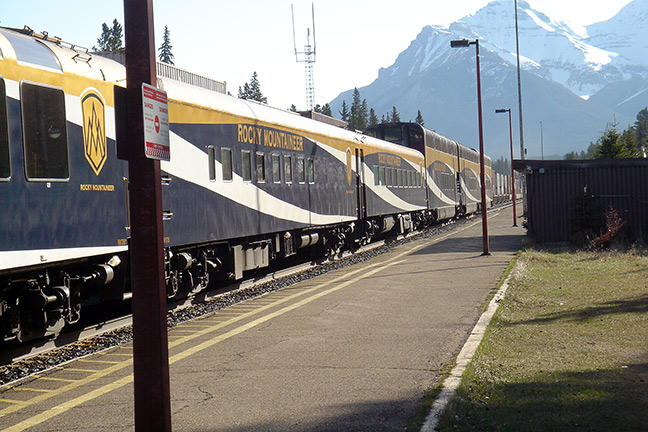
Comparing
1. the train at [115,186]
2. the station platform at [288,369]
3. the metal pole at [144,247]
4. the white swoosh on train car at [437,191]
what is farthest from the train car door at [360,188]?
the metal pole at [144,247]

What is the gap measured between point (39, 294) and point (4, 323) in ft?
1.64

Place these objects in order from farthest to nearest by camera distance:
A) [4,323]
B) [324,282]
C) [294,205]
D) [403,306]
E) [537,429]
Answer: [294,205], [324,282], [403,306], [4,323], [537,429]

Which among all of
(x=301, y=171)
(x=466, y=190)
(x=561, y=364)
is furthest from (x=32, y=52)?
(x=466, y=190)

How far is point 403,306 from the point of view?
11680mm

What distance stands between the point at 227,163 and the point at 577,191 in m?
13.0

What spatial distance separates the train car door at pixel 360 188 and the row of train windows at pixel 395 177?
148cm

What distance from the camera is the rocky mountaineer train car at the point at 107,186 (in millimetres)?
8211

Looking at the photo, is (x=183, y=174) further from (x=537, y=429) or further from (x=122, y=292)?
(x=537, y=429)

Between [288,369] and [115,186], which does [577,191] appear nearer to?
[115,186]

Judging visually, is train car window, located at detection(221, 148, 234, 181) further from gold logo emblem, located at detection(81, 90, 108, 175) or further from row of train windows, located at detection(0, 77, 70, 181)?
row of train windows, located at detection(0, 77, 70, 181)

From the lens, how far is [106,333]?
10.0 metres

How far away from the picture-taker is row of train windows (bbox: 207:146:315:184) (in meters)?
13.3

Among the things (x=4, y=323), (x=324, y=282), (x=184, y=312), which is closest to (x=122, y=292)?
(x=184, y=312)

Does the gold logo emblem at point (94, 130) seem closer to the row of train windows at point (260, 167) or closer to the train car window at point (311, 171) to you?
the row of train windows at point (260, 167)
